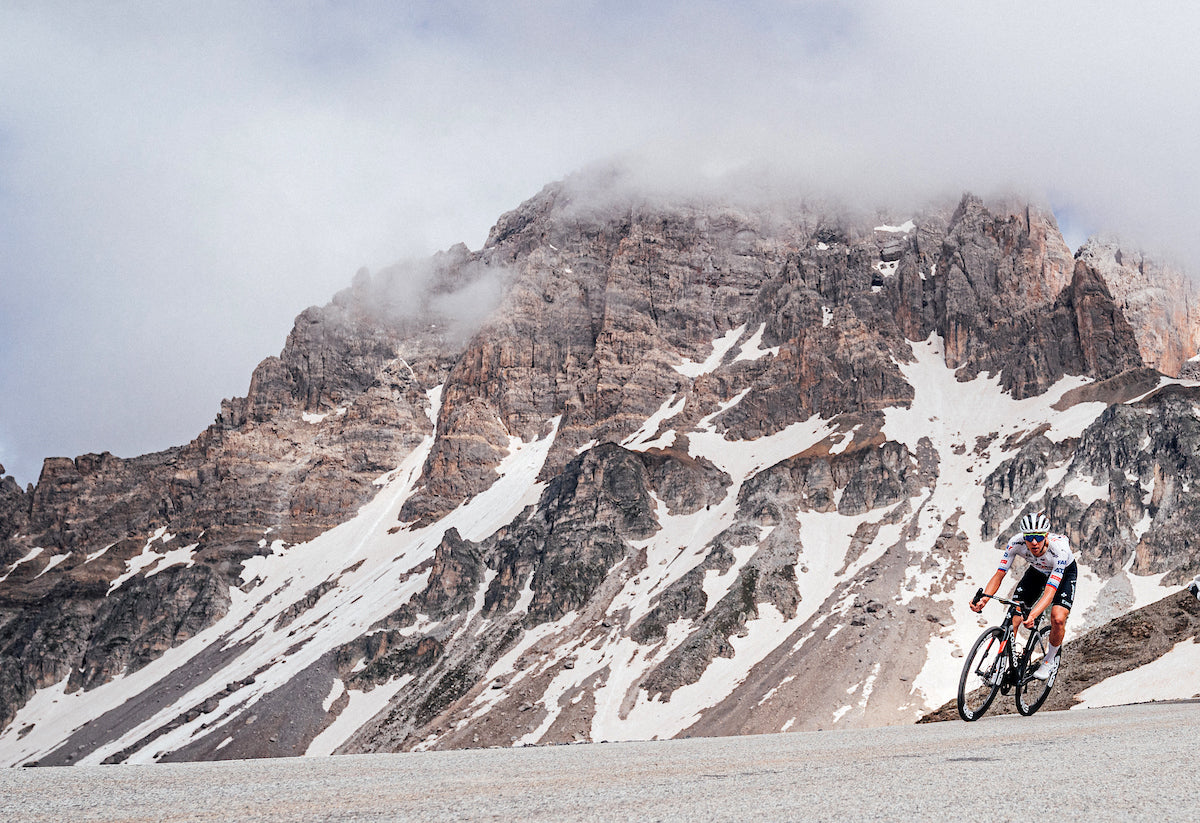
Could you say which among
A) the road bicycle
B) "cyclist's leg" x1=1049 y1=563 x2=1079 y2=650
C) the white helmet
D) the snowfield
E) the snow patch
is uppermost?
the white helmet

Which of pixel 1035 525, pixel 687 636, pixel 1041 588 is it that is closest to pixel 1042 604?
pixel 1041 588

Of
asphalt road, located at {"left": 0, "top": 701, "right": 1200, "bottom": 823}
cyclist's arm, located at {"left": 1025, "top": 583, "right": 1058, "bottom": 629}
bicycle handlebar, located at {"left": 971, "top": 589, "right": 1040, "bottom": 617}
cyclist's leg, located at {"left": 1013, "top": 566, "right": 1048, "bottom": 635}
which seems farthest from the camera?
cyclist's leg, located at {"left": 1013, "top": 566, "right": 1048, "bottom": 635}

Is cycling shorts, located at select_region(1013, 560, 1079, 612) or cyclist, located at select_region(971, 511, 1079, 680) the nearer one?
cyclist, located at select_region(971, 511, 1079, 680)

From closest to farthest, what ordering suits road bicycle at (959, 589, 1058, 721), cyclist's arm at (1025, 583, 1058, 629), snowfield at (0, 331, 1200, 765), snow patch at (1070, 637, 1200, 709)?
1. cyclist's arm at (1025, 583, 1058, 629)
2. road bicycle at (959, 589, 1058, 721)
3. snow patch at (1070, 637, 1200, 709)
4. snowfield at (0, 331, 1200, 765)

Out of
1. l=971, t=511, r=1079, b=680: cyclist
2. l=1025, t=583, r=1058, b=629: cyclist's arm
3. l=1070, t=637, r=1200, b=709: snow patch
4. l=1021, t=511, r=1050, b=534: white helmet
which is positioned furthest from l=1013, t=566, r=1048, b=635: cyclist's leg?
l=1070, t=637, r=1200, b=709: snow patch

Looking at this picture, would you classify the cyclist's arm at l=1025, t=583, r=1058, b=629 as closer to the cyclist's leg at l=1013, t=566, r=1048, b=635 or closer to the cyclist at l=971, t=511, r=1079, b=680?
the cyclist at l=971, t=511, r=1079, b=680

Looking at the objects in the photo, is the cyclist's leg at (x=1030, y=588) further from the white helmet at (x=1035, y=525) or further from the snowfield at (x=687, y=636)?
the snowfield at (x=687, y=636)

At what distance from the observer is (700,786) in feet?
38.8

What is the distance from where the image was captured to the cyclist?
18.3 metres

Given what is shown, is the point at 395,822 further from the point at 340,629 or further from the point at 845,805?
the point at 340,629

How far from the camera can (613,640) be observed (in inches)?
6206

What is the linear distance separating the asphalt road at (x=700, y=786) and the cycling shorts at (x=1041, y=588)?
8.24 ft

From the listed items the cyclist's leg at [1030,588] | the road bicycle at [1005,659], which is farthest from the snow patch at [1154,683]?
the cyclist's leg at [1030,588]

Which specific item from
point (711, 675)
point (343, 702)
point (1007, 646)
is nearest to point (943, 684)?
point (711, 675)
